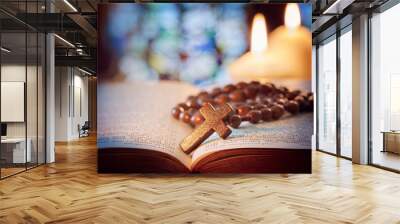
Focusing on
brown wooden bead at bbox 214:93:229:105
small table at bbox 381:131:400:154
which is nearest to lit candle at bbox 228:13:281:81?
brown wooden bead at bbox 214:93:229:105

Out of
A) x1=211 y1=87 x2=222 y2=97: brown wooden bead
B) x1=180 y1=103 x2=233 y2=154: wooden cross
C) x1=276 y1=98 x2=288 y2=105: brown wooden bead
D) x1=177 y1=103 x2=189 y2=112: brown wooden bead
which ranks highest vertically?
x1=211 y1=87 x2=222 y2=97: brown wooden bead

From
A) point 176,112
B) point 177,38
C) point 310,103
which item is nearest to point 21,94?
point 176,112

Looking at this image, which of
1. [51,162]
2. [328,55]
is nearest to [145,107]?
[51,162]

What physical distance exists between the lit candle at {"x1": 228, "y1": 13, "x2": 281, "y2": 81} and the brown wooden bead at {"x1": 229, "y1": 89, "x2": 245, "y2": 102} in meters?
0.22

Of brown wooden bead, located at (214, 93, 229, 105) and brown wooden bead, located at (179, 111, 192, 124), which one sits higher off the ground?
brown wooden bead, located at (214, 93, 229, 105)

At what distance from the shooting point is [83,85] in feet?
59.1

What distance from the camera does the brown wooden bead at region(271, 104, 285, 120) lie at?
6.21m

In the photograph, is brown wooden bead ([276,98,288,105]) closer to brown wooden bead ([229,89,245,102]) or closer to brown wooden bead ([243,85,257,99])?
brown wooden bead ([243,85,257,99])

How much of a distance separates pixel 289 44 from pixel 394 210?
10.5 feet

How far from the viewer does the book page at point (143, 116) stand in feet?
20.5

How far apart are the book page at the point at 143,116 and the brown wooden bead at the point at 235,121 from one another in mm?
685

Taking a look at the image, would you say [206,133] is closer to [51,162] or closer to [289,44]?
[289,44]

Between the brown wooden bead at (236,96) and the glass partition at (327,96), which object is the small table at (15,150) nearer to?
the brown wooden bead at (236,96)

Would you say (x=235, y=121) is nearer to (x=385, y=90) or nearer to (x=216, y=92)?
(x=216, y=92)
